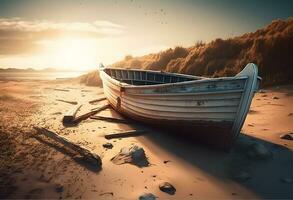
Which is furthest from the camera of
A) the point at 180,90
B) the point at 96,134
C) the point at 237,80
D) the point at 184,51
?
the point at 184,51

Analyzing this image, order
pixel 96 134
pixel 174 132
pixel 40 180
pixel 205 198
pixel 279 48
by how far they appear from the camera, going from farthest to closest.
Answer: pixel 279 48 → pixel 96 134 → pixel 174 132 → pixel 40 180 → pixel 205 198

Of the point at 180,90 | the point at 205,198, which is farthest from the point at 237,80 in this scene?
the point at 205,198

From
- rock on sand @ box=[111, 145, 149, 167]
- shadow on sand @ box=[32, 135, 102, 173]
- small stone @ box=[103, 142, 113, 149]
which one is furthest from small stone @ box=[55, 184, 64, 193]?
small stone @ box=[103, 142, 113, 149]

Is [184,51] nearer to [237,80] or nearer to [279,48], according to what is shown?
[279,48]

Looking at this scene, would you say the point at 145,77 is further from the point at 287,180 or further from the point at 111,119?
the point at 287,180

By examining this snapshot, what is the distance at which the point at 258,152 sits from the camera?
7.46 metres

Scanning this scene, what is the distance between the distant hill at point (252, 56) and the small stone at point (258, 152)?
9531 mm

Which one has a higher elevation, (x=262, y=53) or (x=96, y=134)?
(x=262, y=53)

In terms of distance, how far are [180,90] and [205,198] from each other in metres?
3.15

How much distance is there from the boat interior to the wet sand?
329cm

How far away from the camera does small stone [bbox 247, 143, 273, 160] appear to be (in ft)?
24.3

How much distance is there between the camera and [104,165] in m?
7.08

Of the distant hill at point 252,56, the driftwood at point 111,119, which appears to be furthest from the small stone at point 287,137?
the distant hill at point 252,56

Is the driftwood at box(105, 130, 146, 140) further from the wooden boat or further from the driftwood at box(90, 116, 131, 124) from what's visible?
the driftwood at box(90, 116, 131, 124)
